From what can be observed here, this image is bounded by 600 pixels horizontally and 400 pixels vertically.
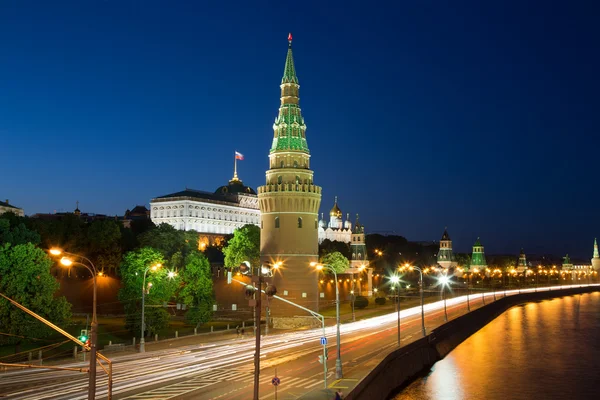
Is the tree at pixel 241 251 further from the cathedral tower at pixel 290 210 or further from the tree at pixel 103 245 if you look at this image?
the cathedral tower at pixel 290 210

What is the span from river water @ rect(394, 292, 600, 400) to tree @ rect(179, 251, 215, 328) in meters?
24.0

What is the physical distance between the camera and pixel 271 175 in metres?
76.2

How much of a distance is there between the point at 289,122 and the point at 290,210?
999cm

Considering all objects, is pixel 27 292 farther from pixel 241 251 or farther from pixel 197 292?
pixel 241 251

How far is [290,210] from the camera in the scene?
74688 mm

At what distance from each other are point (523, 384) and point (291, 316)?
26.2 m

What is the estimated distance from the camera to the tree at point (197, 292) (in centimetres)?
6975

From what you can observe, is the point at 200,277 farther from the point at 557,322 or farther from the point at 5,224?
the point at 557,322

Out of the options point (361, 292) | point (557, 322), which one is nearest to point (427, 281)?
point (361, 292)

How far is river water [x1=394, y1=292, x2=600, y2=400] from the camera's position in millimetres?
52812

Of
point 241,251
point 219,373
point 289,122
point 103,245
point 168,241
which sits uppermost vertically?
point 289,122

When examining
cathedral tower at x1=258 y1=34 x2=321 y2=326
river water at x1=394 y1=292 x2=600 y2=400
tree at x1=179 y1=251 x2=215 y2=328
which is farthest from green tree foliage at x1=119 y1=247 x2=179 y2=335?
river water at x1=394 y1=292 x2=600 y2=400

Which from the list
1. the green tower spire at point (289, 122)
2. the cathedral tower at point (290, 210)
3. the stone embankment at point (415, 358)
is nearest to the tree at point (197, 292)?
the cathedral tower at point (290, 210)

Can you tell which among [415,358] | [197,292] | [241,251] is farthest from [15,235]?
[415,358]
